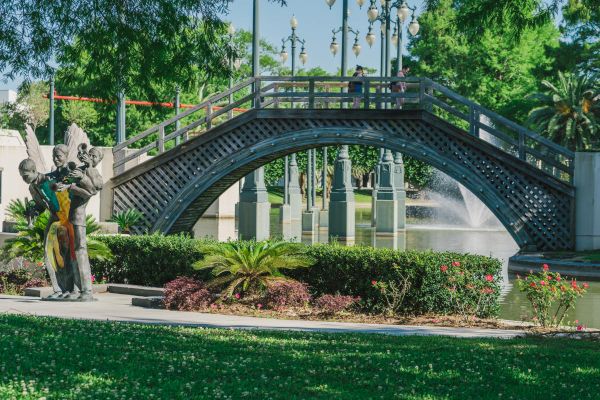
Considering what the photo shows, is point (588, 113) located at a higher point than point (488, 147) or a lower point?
higher

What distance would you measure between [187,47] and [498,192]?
15.0 metres

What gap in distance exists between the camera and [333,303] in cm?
1767

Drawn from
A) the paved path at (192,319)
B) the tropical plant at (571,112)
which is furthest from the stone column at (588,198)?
the tropical plant at (571,112)

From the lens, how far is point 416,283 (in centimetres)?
1778

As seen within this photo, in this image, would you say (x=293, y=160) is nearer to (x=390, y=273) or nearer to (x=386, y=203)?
(x=386, y=203)

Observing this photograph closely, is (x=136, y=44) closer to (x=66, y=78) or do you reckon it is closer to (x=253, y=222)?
(x=66, y=78)

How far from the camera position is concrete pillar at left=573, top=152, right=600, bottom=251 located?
3092 centimetres

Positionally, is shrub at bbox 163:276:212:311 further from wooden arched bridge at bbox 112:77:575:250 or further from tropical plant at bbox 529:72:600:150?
tropical plant at bbox 529:72:600:150

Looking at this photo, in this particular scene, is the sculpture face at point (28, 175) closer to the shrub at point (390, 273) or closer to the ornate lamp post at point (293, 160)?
the shrub at point (390, 273)

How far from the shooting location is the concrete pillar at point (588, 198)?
30.9 metres

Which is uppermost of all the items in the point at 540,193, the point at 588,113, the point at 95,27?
the point at 588,113

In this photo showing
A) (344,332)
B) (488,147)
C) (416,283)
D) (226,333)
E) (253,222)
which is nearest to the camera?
(226,333)

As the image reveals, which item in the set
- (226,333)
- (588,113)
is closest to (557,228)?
(226,333)

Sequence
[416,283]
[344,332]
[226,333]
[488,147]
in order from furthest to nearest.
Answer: [488,147], [416,283], [344,332], [226,333]
